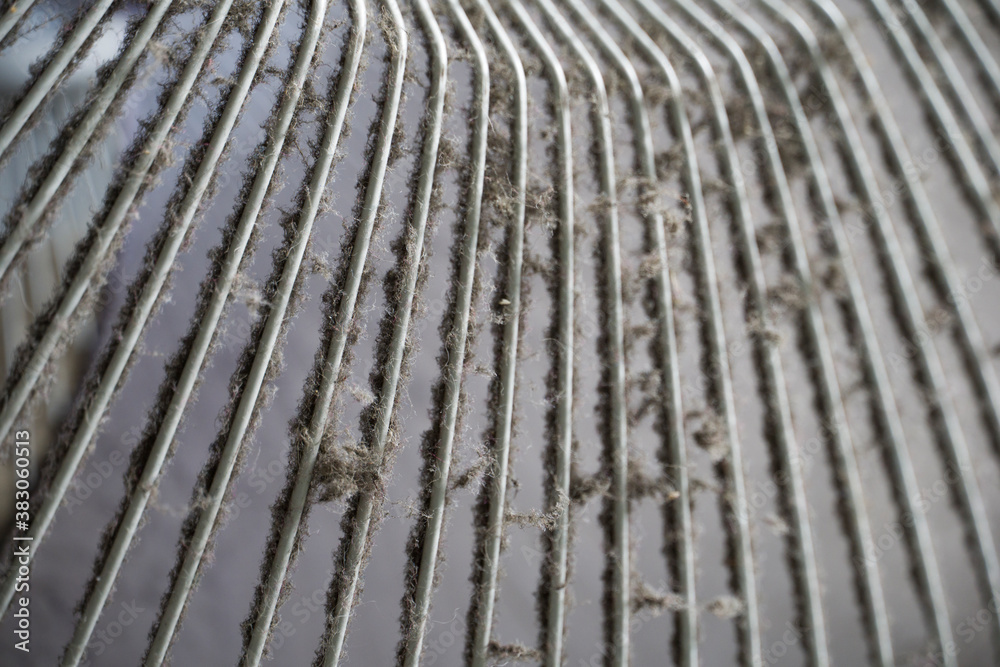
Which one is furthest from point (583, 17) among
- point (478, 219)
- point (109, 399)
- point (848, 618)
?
point (848, 618)

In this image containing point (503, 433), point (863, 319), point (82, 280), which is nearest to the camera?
point (82, 280)

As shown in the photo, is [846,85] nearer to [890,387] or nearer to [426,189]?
[890,387]

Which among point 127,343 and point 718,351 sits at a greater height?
point 718,351

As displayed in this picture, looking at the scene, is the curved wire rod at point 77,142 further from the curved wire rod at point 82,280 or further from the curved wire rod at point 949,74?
the curved wire rod at point 949,74

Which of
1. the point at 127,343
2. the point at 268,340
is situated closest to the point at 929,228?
the point at 268,340

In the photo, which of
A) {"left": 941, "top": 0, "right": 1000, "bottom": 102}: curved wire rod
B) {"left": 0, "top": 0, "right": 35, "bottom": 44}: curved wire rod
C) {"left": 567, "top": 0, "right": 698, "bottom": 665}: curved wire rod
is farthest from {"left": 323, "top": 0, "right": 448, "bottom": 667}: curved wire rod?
{"left": 941, "top": 0, "right": 1000, "bottom": 102}: curved wire rod

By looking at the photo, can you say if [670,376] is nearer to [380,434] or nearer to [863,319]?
[863,319]

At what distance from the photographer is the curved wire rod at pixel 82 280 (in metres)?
0.84

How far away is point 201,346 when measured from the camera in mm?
919

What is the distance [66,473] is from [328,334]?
1.25ft

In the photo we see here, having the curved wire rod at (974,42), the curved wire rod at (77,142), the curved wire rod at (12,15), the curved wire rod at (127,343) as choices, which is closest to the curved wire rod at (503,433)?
the curved wire rod at (127,343)

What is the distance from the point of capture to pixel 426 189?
104 cm

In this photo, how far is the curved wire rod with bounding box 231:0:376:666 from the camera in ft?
3.16

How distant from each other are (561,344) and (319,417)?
1.37 feet
